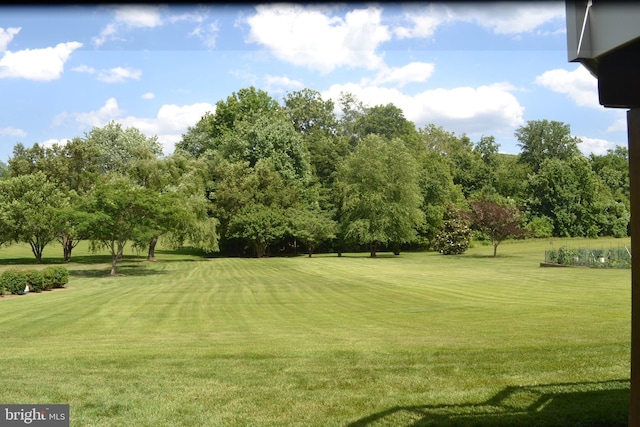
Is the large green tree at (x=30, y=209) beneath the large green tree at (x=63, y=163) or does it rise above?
beneath

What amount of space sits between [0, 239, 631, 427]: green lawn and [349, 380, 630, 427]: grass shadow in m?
0.01

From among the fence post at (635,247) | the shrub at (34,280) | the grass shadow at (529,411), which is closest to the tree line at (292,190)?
the shrub at (34,280)

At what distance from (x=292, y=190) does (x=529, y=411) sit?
35.5m

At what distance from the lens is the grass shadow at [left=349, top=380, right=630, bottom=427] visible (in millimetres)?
3561

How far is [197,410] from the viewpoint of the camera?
12.8ft

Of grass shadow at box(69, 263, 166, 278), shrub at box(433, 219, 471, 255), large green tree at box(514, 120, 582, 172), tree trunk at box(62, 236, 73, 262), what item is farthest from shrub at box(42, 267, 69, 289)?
large green tree at box(514, 120, 582, 172)

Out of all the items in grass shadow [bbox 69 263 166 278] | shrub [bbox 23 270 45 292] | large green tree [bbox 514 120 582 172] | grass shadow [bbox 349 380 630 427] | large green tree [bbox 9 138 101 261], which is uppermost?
large green tree [bbox 514 120 582 172]

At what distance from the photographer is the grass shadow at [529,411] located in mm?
3561

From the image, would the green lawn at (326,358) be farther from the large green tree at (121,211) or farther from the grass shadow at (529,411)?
the large green tree at (121,211)

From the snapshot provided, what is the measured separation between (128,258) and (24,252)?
9591mm

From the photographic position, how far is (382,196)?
36375 millimetres

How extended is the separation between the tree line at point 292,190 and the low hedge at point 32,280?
14.6 ft

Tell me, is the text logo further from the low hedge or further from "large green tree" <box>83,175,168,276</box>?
"large green tree" <box>83,175,168,276</box>

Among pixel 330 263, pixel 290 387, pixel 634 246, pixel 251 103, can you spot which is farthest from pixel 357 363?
pixel 251 103
